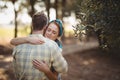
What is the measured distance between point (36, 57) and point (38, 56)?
34 millimetres

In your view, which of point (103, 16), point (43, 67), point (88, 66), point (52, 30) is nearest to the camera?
point (43, 67)

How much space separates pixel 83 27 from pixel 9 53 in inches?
665

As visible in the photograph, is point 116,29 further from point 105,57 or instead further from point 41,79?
point 105,57

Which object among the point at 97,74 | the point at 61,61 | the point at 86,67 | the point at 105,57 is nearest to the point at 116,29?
the point at 61,61

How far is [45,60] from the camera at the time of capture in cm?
481

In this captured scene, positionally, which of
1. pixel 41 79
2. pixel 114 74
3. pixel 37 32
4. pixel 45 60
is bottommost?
pixel 114 74

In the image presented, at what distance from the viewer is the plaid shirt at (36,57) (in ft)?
15.6

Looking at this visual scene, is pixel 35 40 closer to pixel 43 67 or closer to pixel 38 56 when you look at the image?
pixel 38 56

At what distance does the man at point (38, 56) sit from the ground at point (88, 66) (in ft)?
32.1

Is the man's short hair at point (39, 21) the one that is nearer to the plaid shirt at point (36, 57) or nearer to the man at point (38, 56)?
the man at point (38, 56)

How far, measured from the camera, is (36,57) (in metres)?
4.79

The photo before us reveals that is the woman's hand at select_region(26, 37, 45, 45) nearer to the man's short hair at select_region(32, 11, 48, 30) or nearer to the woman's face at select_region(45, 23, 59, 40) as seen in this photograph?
the man's short hair at select_region(32, 11, 48, 30)

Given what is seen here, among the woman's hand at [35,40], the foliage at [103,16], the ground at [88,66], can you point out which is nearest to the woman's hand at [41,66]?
the woman's hand at [35,40]

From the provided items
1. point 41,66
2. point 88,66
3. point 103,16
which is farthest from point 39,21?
point 88,66
